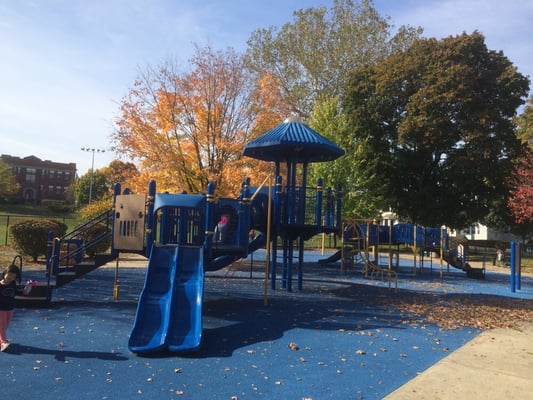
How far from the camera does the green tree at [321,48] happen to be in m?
35.1

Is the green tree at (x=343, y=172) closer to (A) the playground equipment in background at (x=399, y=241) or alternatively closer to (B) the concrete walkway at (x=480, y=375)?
(A) the playground equipment in background at (x=399, y=241)

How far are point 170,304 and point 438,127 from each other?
27.6 m

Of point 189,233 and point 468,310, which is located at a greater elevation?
point 189,233

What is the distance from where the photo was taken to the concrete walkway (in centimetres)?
563

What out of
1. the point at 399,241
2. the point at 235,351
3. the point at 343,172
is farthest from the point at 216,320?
the point at 343,172

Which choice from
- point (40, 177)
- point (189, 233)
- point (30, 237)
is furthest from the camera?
point (40, 177)

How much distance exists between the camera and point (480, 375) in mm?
6387

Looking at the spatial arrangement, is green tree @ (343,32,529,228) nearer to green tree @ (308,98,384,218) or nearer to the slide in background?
green tree @ (308,98,384,218)

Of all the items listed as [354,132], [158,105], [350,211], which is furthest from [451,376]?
[354,132]

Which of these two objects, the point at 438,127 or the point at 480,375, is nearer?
the point at 480,375

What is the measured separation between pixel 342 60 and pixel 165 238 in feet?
95.4

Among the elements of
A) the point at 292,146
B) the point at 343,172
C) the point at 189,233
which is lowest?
the point at 189,233

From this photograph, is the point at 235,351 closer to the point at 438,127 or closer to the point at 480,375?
the point at 480,375

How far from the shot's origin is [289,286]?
556 inches
